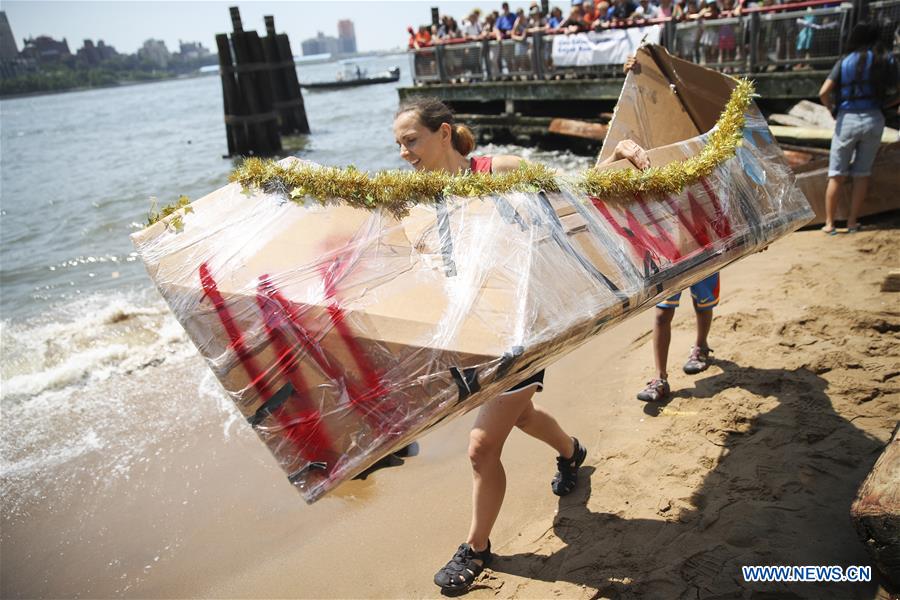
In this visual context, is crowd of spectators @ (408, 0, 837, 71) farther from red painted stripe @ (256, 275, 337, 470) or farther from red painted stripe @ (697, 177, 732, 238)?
red painted stripe @ (256, 275, 337, 470)

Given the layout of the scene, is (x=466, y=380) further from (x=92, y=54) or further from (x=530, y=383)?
(x=92, y=54)

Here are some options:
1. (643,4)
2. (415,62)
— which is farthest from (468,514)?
(415,62)

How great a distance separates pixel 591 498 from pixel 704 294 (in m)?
1.40

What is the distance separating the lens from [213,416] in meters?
4.79

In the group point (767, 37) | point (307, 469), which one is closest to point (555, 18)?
point (767, 37)

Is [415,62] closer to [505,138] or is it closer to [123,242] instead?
[505,138]

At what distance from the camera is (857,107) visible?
18.4ft

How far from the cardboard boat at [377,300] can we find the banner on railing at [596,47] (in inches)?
385

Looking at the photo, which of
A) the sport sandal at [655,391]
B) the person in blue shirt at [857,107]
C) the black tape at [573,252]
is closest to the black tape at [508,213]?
the black tape at [573,252]

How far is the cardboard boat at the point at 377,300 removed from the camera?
2020 mm

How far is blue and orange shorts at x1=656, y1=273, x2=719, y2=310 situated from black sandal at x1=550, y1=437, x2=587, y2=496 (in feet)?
3.30

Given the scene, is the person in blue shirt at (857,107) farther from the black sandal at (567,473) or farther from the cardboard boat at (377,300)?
the cardboard boat at (377,300)

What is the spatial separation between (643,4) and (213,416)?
10901mm

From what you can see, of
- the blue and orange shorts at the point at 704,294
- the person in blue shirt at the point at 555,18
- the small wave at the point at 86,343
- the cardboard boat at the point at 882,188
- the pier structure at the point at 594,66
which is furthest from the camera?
the person in blue shirt at the point at 555,18
